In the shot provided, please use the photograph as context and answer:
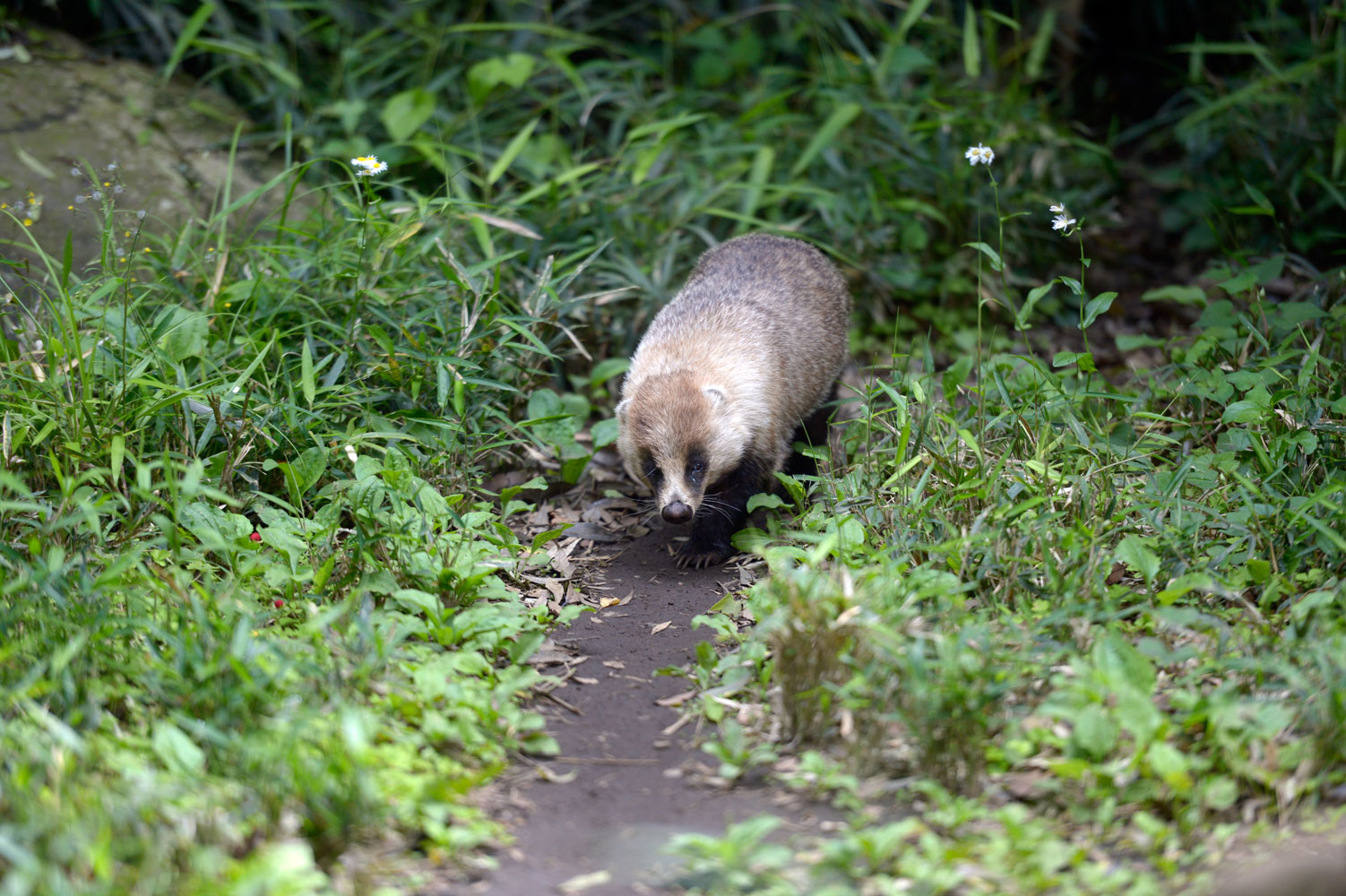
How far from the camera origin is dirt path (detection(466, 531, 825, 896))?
3.07 metres

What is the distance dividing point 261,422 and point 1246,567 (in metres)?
3.89

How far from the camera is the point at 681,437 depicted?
4965mm

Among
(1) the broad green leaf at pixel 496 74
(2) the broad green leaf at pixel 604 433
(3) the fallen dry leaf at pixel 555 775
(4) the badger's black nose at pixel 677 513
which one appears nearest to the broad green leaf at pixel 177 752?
(3) the fallen dry leaf at pixel 555 775

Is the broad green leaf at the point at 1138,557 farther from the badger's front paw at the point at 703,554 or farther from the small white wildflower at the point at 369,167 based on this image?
the small white wildflower at the point at 369,167

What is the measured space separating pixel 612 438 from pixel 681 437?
2.33 feet

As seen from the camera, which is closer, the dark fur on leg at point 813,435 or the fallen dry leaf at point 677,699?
the fallen dry leaf at point 677,699

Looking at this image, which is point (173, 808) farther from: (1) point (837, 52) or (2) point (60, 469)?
(1) point (837, 52)

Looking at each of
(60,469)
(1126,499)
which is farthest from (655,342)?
(60,469)

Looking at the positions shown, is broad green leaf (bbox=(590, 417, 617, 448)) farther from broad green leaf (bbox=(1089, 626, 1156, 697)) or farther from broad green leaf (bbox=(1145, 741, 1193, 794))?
broad green leaf (bbox=(1145, 741, 1193, 794))

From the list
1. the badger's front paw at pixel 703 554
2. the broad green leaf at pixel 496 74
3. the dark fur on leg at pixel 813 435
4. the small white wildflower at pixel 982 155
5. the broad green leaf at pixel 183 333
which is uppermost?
the small white wildflower at pixel 982 155

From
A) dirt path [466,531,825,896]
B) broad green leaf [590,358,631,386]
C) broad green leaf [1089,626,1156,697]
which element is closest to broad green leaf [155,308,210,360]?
broad green leaf [590,358,631,386]

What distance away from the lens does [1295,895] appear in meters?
2.58

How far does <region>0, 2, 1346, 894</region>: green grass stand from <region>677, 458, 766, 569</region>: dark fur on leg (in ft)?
0.74

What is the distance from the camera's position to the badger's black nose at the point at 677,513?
15.9 feet
